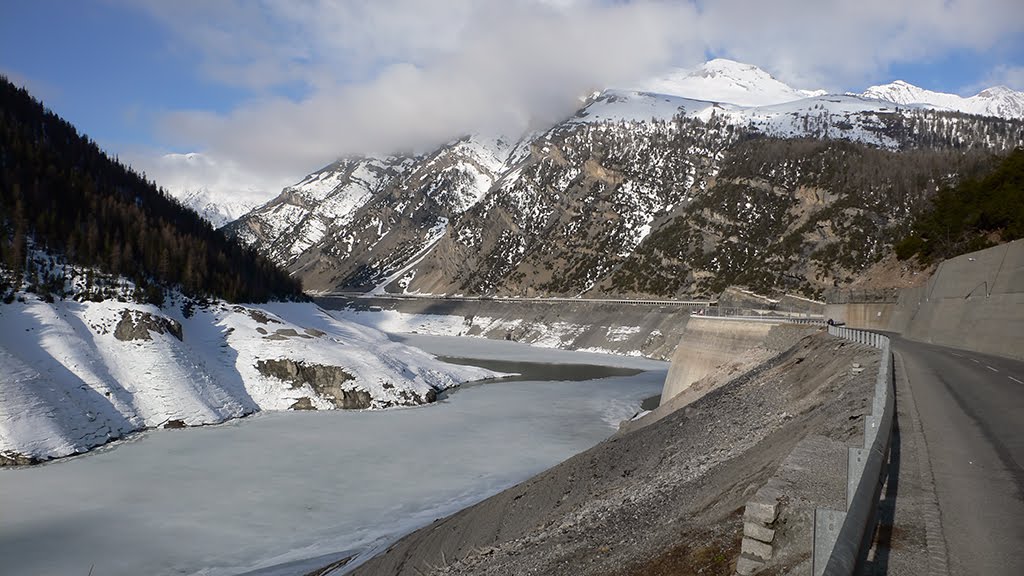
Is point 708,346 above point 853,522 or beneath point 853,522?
beneath

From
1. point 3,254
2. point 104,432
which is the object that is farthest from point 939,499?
point 3,254

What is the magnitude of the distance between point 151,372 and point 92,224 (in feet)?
59.9

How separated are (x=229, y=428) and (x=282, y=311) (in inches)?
1266

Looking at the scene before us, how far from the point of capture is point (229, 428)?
129 ft

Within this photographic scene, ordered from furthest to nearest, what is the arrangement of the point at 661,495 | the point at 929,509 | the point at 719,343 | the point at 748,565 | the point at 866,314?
the point at 866,314 < the point at 719,343 < the point at 661,495 < the point at 929,509 < the point at 748,565

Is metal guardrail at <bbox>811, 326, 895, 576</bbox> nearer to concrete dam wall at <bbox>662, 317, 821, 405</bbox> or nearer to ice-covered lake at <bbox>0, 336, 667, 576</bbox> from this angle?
ice-covered lake at <bbox>0, 336, 667, 576</bbox>

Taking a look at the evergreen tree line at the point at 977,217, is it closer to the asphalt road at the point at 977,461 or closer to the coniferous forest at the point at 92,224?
the asphalt road at the point at 977,461

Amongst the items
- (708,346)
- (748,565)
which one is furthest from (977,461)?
(708,346)

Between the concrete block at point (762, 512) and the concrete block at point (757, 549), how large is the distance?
7.8 inches

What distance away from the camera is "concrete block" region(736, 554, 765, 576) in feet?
21.1

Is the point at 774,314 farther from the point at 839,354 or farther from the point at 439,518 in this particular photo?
the point at 439,518

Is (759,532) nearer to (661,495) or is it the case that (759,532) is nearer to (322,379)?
(661,495)

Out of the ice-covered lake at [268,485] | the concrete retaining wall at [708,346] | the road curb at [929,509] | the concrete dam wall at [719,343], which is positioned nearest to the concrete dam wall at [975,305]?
the concrete dam wall at [719,343]

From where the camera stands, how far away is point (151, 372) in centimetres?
4131
